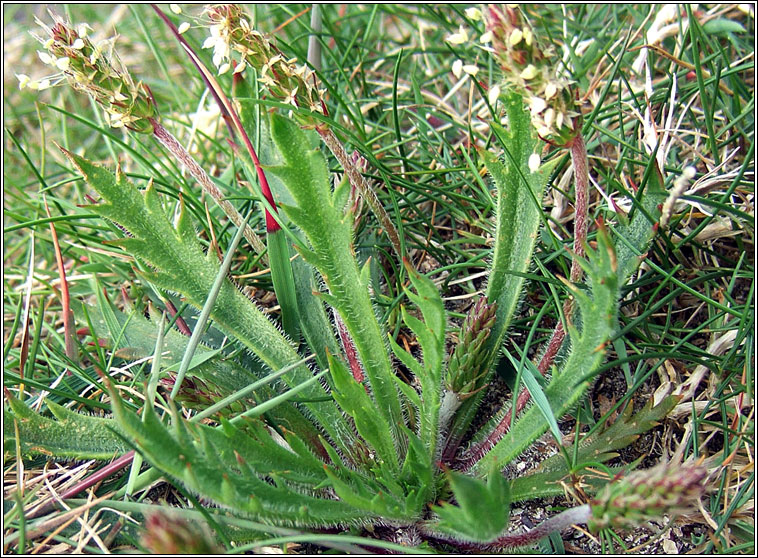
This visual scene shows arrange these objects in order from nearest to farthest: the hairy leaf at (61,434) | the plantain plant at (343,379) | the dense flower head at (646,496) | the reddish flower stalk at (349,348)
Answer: the dense flower head at (646,496) < the plantain plant at (343,379) < the hairy leaf at (61,434) < the reddish flower stalk at (349,348)

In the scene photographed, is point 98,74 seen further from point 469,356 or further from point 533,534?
point 533,534

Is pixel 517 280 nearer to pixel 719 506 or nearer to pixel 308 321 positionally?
pixel 308 321

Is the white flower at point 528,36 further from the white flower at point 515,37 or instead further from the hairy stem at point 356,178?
the hairy stem at point 356,178

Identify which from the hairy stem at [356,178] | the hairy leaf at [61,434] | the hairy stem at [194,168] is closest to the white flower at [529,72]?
the hairy stem at [356,178]

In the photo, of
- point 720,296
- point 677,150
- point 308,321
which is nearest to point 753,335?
point 720,296

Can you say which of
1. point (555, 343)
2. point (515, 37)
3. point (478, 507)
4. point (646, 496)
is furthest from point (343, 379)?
point (515, 37)

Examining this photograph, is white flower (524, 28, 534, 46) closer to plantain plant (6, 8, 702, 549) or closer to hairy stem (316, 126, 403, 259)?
plantain plant (6, 8, 702, 549)

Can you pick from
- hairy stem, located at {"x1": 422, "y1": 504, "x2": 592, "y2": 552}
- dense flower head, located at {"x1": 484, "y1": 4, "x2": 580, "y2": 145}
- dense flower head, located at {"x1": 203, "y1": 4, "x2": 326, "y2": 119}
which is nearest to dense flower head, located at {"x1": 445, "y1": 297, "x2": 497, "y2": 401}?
hairy stem, located at {"x1": 422, "y1": 504, "x2": 592, "y2": 552}
